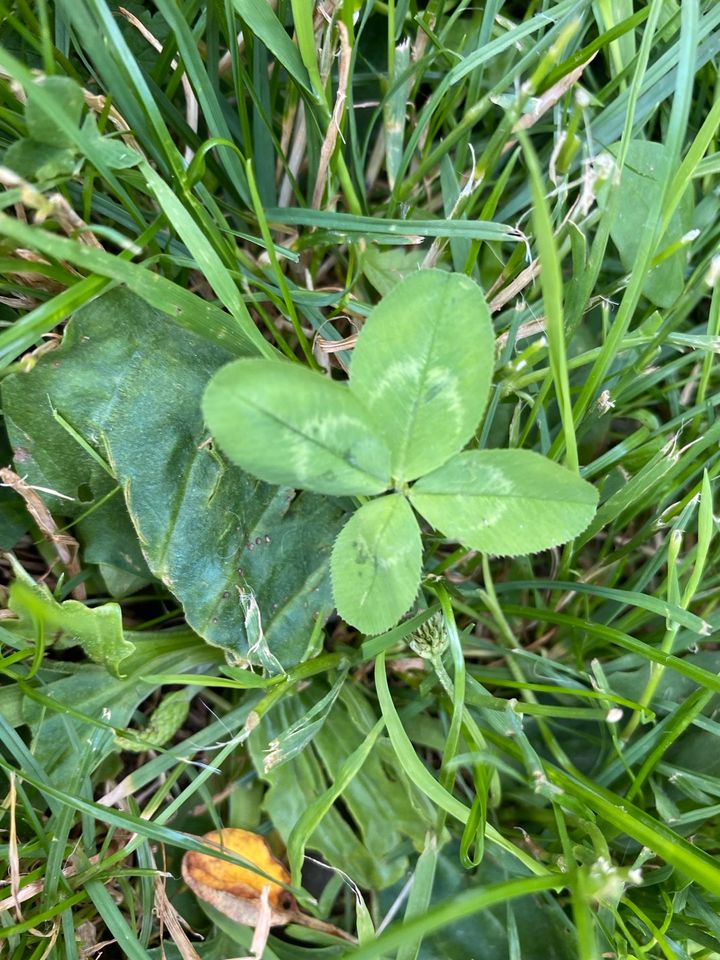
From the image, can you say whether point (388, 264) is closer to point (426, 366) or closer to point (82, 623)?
point (426, 366)

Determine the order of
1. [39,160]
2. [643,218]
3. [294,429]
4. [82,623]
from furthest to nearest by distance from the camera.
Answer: [643,218]
[82,623]
[39,160]
[294,429]

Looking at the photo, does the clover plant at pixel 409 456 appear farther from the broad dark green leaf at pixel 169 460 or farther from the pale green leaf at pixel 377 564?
the broad dark green leaf at pixel 169 460

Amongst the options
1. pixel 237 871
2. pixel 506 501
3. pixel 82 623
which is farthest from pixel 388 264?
pixel 237 871

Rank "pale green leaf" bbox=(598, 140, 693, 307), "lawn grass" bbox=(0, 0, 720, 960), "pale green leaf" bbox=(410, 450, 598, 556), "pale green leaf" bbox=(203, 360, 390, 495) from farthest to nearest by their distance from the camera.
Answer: "pale green leaf" bbox=(598, 140, 693, 307), "lawn grass" bbox=(0, 0, 720, 960), "pale green leaf" bbox=(410, 450, 598, 556), "pale green leaf" bbox=(203, 360, 390, 495)

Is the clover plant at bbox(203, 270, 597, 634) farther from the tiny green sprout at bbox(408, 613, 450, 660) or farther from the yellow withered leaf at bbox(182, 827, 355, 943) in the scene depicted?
the yellow withered leaf at bbox(182, 827, 355, 943)

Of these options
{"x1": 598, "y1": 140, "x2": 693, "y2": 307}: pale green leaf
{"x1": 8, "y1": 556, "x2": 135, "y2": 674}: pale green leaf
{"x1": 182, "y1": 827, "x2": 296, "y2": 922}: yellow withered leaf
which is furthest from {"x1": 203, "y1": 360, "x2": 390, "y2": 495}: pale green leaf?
{"x1": 182, "y1": 827, "x2": 296, "y2": 922}: yellow withered leaf

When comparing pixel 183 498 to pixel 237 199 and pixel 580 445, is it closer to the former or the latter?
pixel 237 199

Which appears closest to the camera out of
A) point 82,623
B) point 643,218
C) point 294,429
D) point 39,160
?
point 294,429

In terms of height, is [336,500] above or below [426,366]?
below
